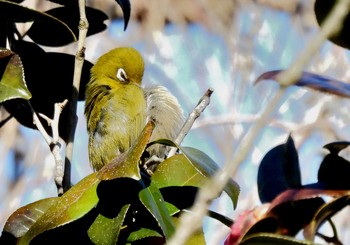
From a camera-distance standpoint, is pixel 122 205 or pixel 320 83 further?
pixel 122 205

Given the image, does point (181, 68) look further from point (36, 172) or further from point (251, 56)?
point (36, 172)

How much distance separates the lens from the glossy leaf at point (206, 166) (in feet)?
3.73

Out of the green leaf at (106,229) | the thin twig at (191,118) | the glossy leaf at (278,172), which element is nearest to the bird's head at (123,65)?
the thin twig at (191,118)

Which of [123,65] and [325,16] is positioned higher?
[325,16]

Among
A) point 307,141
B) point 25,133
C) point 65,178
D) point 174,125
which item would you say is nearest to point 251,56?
point 307,141

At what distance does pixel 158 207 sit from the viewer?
1074mm

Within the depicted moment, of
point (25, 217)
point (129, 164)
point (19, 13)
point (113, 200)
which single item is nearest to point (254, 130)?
point (129, 164)

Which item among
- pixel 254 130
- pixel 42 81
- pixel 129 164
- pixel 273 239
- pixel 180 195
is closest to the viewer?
pixel 254 130

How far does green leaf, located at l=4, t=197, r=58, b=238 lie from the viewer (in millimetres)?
1198

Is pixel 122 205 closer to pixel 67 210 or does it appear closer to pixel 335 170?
pixel 67 210

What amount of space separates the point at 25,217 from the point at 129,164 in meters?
0.24

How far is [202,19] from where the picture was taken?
607 cm

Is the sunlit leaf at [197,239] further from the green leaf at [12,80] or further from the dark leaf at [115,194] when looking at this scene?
the green leaf at [12,80]

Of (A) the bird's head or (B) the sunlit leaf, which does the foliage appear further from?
(A) the bird's head
